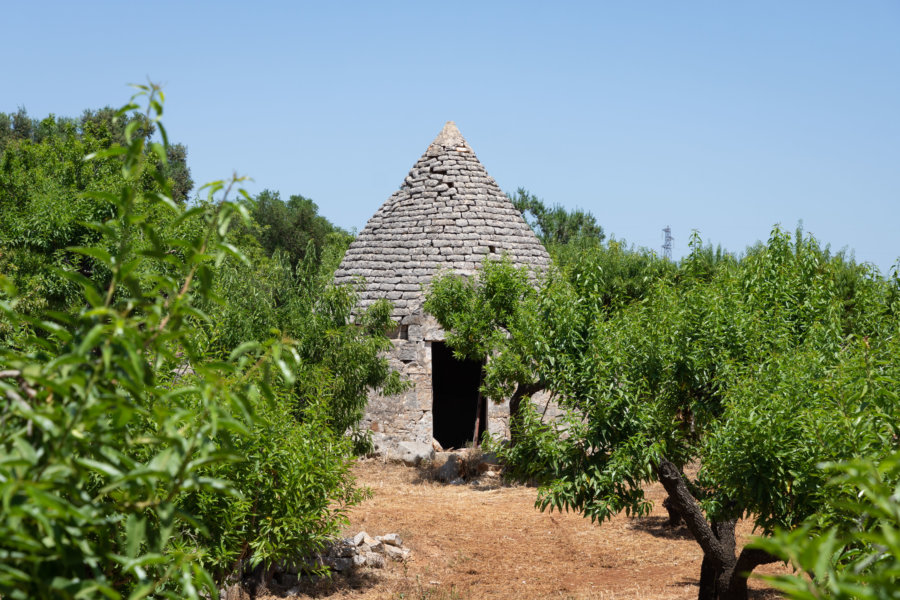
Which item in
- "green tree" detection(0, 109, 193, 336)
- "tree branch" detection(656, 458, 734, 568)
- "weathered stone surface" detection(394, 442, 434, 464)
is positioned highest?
"green tree" detection(0, 109, 193, 336)

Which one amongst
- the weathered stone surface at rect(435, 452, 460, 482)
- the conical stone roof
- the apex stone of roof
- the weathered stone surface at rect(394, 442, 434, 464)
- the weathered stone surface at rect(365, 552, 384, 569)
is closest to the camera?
the weathered stone surface at rect(365, 552, 384, 569)

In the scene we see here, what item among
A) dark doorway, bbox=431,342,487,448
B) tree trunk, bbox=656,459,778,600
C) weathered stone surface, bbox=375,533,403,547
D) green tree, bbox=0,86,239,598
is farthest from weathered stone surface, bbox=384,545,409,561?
dark doorway, bbox=431,342,487,448

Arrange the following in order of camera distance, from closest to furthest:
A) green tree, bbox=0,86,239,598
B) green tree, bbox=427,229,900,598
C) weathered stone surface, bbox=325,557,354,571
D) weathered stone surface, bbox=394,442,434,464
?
green tree, bbox=0,86,239,598
green tree, bbox=427,229,900,598
weathered stone surface, bbox=325,557,354,571
weathered stone surface, bbox=394,442,434,464

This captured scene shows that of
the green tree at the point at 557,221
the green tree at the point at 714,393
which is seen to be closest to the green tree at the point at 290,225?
the green tree at the point at 557,221

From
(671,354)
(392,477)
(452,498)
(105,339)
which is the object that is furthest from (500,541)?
(105,339)

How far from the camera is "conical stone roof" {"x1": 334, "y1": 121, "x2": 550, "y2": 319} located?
48.4 ft

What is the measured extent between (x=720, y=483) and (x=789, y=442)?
42.9 inches

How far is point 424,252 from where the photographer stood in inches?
589

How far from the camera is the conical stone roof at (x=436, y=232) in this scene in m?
14.8

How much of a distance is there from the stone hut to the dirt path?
4.61ft

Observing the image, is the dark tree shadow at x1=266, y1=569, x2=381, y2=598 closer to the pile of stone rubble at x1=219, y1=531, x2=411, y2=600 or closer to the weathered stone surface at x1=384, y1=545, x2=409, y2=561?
the pile of stone rubble at x1=219, y1=531, x2=411, y2=600

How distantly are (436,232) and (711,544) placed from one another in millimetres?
8988

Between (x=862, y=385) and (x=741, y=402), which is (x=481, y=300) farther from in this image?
(x=862, y=385)

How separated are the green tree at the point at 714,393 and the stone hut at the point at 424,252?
637 cm
